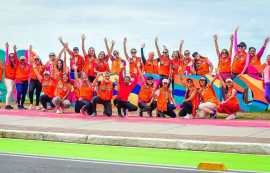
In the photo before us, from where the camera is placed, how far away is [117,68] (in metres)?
18.5

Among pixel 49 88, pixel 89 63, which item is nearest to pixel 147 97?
pixel 89 63

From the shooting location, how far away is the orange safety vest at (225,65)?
16672mm

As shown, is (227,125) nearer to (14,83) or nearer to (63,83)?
(63,83)

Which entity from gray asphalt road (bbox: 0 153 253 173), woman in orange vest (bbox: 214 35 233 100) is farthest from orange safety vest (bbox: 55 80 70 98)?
gray asphalt road (bbox: 0 153 253 173)

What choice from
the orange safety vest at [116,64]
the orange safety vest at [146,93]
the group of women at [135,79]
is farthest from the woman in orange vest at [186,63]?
the orange safety vest at [116,64]

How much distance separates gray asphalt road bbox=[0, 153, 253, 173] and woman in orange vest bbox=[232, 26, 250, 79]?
9561mm

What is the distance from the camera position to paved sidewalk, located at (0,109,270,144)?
421 inches

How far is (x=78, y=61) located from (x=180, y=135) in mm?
8457

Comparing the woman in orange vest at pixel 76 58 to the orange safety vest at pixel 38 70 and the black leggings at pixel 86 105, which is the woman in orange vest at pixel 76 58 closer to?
the orange safety vest at pixel 38 70

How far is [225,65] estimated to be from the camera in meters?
16.7

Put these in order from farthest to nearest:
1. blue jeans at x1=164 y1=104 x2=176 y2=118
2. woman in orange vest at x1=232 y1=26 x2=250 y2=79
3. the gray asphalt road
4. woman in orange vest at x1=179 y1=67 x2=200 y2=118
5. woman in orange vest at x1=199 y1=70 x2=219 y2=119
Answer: woman in orange vest at x1=232 y1=26 x2=250 y2=79 → blue jeans at x1=164 y1=104 x2=176 y2=118 → woman in orange vest at x1=179 y1=67 x2=200 y2=118 → woman in orange vest at x1=199 y1=70 x2=219 y2=119 → the gray asphalt road

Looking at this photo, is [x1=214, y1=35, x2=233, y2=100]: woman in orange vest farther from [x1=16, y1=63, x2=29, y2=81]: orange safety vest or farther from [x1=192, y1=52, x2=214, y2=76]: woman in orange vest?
[x1=16, y1=63, x2=29, y2=81]: orange safety vest

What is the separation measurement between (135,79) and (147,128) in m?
3.56

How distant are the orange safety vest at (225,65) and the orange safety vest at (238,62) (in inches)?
10.1
